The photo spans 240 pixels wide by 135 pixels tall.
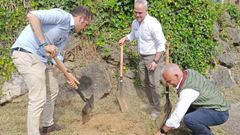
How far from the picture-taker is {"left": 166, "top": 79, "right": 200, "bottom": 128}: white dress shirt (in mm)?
3877

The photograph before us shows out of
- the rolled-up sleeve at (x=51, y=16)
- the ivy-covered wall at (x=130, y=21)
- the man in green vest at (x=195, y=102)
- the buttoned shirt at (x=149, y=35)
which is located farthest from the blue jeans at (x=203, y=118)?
the ivy-covered wall at (x=130, y=21)

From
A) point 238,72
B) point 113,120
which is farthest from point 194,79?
point 238,72

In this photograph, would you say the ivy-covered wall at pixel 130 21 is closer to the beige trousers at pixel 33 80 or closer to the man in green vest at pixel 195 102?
the beige trousers at pixel 33 80

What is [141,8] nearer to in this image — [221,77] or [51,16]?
[51,16]

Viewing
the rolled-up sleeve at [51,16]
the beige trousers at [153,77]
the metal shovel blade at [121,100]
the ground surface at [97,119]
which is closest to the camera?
the rolled-up sleeve at [51,16]

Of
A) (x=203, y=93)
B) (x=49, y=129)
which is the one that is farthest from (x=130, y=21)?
(x=203, y=93)

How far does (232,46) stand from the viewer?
30.2 feet

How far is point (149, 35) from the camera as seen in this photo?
539 centimetres

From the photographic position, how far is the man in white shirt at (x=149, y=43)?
5.27 meters

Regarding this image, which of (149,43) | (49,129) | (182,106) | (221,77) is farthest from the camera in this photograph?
(221,77)

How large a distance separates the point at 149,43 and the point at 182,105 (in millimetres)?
1767

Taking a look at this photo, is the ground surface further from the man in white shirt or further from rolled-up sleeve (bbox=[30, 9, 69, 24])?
rolled-up sleeve (bbox=[30, 9, 69, 24])

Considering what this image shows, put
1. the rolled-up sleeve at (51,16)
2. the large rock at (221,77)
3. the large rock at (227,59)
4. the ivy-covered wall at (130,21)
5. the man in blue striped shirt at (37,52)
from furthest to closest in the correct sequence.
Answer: the large rock at (227,59), the large rock at (221,77), the ivy-covered wall at (130,21), the man in blue striped shirt at (37,52), the rolled-up sleeve at (51,16)

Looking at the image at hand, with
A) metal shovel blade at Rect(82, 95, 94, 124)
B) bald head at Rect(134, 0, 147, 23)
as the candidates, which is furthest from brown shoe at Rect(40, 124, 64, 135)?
bald head at Rect(134, 0, 147, 23)
